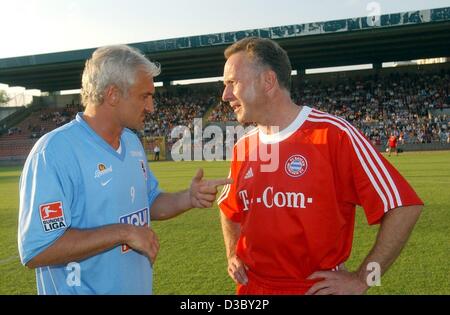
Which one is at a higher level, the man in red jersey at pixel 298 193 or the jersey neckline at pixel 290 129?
the jersey neckline at pixel 290 129

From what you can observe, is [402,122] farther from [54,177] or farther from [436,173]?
[54,177]

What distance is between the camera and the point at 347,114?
37969 millimetres

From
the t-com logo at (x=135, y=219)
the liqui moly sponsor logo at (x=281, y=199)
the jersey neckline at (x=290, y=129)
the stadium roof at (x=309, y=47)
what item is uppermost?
the stadium roof at (x=309, y=47)

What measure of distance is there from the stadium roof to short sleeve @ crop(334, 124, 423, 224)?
1176 inches

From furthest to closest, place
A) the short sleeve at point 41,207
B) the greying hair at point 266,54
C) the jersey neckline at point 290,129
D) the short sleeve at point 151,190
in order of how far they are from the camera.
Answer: the short sleeve at point 151,190 < the greying hair at point 266,54 < the jersey neckline at point 290,129 < the short sleeve at point 41,207

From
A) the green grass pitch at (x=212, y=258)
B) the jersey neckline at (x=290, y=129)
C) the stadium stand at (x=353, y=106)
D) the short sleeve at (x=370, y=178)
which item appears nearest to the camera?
the short sleeve at (x=370, y=178)

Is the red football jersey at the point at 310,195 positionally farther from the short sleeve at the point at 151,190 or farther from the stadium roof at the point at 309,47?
the stadium roof at the point at 309,47

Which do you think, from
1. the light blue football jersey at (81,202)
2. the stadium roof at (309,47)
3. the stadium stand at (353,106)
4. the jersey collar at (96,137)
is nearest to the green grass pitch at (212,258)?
the light blue football jersey at (81,202)

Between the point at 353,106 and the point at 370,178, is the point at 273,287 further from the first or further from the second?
the point at 353,106

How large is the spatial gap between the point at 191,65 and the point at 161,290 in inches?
1538

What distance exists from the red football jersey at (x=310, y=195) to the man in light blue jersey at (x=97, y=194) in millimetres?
332

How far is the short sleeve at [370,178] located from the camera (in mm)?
2262

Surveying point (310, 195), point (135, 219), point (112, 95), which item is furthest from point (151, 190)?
point (310, 195)
